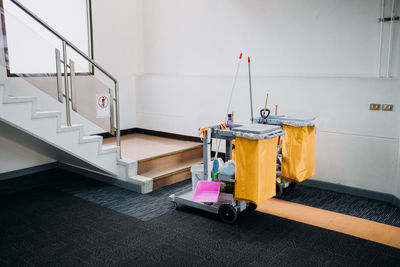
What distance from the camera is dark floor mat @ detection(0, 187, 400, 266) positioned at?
285 cm

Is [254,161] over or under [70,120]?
under

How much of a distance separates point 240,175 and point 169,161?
6.34 ft

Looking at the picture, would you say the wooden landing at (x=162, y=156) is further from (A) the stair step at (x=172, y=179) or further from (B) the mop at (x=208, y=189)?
(B) the mop at (x=208, y=189)

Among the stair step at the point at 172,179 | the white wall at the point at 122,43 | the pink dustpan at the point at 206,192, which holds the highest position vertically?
the white wall at the point at 122,43

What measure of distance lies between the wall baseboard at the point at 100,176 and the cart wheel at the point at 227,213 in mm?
1271

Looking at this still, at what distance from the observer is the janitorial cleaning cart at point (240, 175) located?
3234 millimetres

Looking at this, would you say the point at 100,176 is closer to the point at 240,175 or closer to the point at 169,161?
Result: the point at 169,161

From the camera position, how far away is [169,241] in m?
3.16

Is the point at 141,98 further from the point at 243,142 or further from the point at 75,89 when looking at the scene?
the point at 243,142

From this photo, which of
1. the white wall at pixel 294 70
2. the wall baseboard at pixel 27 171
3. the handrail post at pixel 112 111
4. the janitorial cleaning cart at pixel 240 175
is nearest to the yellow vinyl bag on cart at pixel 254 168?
the janitorial cleaning cart at pixel 240 175

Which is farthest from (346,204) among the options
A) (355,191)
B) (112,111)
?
(112,111)

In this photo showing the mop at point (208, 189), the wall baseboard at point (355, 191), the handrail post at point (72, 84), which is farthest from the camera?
the wall baseboard at point (355, 191)

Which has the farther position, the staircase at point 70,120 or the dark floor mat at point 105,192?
Answer: the dark floor mat at point 105,192

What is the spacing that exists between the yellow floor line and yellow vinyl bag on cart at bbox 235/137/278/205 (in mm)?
559
